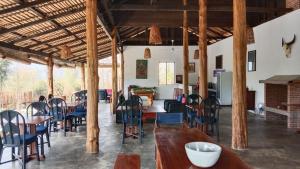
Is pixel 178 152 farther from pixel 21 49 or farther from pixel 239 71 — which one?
pixel 21 49

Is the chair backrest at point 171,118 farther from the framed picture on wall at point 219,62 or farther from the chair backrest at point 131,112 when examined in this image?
the framed picture on wall at point 219,62

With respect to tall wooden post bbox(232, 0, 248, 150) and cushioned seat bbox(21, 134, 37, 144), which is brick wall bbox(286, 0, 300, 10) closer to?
tall wooden post bbox(232, 0, 248, 150)

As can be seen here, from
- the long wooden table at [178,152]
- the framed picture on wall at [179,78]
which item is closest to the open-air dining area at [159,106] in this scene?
the long wooden table at [178,152]

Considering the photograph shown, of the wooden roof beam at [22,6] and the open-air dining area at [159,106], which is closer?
the open-air dining area at [159,106]

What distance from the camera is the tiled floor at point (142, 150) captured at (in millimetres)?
4723

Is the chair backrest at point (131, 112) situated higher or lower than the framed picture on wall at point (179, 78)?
lower

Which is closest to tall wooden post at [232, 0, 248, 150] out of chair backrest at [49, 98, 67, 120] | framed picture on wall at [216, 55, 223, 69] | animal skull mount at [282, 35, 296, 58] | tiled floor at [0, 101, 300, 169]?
tiled floor at [0, 101, 300, 169]

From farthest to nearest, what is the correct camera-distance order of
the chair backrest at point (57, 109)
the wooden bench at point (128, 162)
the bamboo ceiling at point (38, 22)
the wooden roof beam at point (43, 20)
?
the chair backrest at point (57, 109)
the wooden roof beam at point (43, 20)
the bamboo ceiling at point (38, 22)
the wooden bench at point (128, 162)

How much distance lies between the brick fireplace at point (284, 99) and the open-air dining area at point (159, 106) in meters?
0.03

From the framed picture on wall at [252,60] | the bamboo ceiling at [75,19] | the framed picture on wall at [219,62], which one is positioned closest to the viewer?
the bamboo ceiling at [75,19]

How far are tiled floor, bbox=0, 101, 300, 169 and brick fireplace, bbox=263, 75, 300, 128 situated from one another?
446 millimetres

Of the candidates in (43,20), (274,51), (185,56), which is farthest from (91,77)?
(274,51)

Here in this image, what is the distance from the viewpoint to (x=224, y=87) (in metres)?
13.4

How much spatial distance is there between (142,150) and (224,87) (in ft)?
28.6
